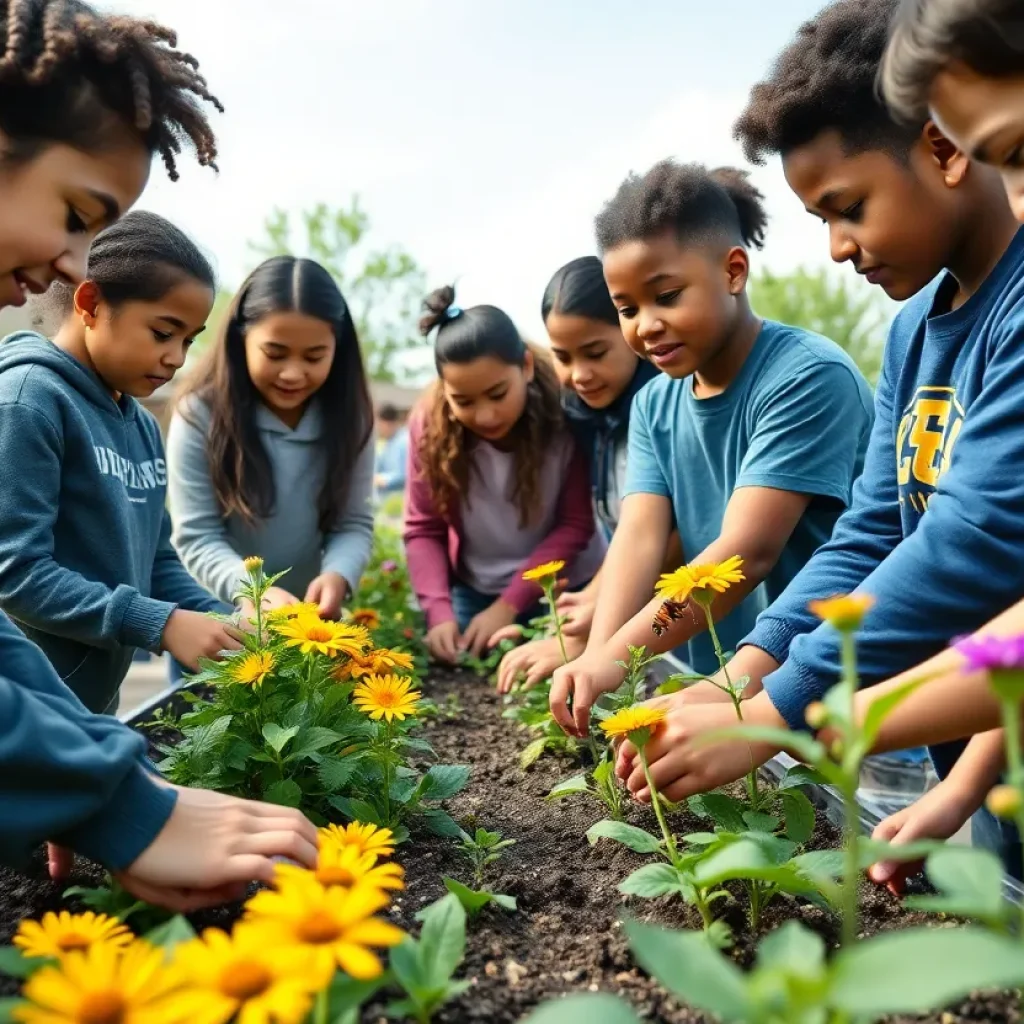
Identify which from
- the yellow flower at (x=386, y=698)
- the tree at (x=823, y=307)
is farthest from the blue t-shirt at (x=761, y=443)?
the tree at (x=823, y=307)

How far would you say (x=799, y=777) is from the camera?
1.24 meters

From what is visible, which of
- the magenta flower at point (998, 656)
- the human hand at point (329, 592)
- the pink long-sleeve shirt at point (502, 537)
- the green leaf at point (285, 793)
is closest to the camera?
the magenta flower at point (998, 656)

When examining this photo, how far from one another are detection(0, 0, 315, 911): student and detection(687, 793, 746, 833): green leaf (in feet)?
1.73

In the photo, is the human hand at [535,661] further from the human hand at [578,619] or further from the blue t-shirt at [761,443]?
the blue t-shirt at [761,443]

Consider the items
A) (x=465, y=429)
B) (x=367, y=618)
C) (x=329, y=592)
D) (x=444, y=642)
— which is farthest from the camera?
(x=465, y=429)

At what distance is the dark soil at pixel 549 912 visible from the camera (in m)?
0.89

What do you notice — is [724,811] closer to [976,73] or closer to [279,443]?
[976,73]

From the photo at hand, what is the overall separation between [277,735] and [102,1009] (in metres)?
0.59

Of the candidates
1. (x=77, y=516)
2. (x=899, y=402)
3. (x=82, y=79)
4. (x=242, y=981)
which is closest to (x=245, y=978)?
(x=242, y=981)

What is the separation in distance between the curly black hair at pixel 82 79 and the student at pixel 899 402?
0.96 meters

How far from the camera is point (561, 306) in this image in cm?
259

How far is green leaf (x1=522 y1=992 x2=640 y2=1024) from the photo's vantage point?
20.5 inches

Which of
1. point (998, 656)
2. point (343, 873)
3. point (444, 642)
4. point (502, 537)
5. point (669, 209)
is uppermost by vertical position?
point (669, 209)

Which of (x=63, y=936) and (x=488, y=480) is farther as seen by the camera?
(x=488, y=480)
